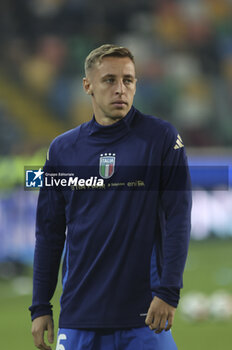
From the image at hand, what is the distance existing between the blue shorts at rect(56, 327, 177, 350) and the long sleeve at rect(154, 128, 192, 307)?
14 centimetres

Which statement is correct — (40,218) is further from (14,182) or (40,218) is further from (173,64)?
(173,64)

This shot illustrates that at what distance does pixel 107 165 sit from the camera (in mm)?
2320

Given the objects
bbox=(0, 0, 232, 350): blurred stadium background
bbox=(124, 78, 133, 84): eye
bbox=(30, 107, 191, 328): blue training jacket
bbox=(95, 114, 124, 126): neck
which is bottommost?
bbox=(30, 107, 191, 328): blue training jacket

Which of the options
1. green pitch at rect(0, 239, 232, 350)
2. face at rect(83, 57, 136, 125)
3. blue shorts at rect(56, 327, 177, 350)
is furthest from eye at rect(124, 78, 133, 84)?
green pitch at rect(0, 239, 232, 350)

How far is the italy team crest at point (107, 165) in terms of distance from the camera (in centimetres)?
232

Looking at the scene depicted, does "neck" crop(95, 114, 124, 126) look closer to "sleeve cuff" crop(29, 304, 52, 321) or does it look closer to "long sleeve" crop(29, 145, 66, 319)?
"long sleeve" crop(29, 145, 66, 319)

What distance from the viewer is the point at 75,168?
2.38 m

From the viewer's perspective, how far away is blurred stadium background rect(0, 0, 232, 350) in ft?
31.0

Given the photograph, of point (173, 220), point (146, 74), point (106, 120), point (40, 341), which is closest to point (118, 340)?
point (40, 341)

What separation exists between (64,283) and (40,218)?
24 centimetres

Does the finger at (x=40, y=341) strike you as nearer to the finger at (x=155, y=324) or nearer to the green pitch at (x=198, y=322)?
the finger at (x=155, y=324)

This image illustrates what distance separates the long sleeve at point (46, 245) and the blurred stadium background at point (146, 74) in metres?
6.62

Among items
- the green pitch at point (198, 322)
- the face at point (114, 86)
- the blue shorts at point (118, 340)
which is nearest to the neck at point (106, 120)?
the face at point (114, 86)

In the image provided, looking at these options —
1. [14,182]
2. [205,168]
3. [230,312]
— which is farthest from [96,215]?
[205,168]
